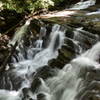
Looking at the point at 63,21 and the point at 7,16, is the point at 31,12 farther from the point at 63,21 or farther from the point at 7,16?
the point at 63,21

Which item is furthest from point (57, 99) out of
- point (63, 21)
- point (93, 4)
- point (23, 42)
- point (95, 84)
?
point (93, 4)

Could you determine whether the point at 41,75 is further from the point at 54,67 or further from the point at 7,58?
the point at 7,58

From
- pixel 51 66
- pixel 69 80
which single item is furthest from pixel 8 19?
pixel 69 80

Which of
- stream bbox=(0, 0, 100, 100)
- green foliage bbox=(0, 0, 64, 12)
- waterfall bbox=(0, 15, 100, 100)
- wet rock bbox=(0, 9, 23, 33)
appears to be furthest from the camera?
wet rock bbox=(0, 9, 23, 33)

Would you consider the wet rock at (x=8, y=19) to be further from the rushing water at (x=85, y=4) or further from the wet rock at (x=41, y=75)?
the rushing water at (x=85, y=4)

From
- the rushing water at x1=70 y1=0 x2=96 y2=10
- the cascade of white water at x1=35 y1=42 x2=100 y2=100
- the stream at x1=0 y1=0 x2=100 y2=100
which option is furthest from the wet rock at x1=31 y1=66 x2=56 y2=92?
the rushing water at x1=70 y1=0 x2=96 y2=10

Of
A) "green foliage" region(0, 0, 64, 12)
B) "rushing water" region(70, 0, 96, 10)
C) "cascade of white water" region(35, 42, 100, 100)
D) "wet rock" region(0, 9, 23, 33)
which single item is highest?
"green foliage" region(0, 0, 64, 12)

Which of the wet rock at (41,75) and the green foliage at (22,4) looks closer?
→ the wet rock at (41,75)

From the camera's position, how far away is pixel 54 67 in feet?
32.7

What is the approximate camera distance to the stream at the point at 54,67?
8688mm

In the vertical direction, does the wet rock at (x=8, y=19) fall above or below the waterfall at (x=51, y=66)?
above

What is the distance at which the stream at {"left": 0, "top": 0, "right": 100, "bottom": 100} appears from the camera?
869 cm

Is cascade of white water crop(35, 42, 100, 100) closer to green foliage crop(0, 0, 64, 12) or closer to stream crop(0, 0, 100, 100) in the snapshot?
stream crop(0, 0, 100, 100)

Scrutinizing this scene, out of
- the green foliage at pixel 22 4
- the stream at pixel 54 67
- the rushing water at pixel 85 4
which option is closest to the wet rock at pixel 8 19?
the green foliage at pixel 22 4
